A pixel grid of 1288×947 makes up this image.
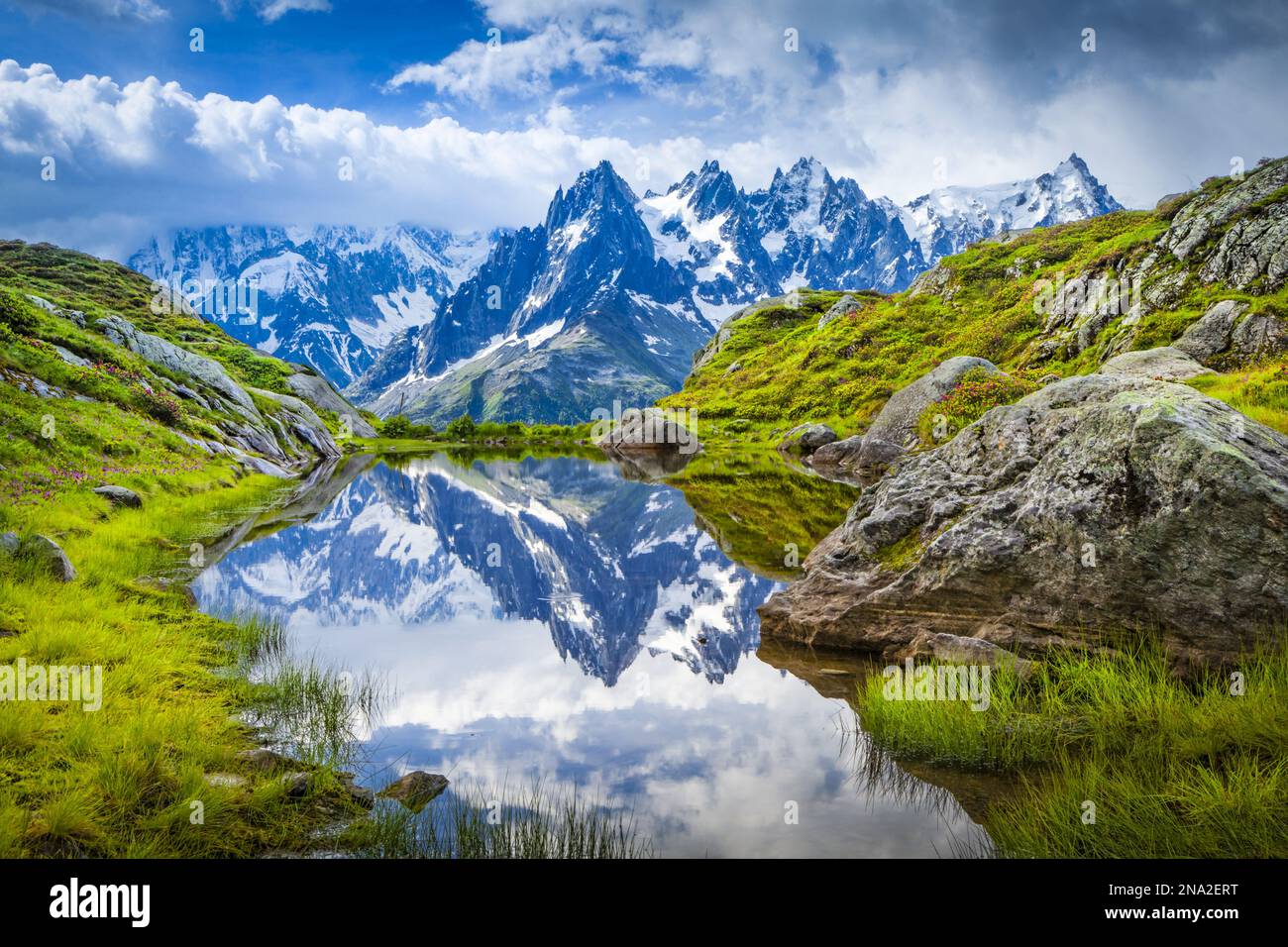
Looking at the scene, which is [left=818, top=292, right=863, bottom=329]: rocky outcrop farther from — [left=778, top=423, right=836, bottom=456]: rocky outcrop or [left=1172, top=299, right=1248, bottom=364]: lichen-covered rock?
[left=1172, top=299, right=1248, bottom=364]: lichen-covered rock

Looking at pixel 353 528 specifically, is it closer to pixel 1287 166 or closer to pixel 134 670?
pixel 134 670

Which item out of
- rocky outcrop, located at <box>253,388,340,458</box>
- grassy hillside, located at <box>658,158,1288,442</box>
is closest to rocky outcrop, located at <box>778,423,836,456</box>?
grassy hillside, located at <box>658,158,1288,442</box>

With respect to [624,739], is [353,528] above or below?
above

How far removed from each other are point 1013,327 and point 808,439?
3035 cm

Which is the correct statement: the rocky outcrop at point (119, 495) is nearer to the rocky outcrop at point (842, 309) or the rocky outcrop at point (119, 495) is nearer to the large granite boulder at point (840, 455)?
the large granite boulder at point (840, 455)

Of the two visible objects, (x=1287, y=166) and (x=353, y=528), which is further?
(x=1287, y=166)

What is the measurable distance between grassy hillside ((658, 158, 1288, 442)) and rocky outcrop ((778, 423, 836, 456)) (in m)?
3.51

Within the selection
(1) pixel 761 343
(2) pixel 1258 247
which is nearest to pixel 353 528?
(2) pixel 1258 247

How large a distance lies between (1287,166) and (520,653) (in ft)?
248

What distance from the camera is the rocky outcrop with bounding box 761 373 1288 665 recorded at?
10.1 meters

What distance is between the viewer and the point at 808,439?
7125cm

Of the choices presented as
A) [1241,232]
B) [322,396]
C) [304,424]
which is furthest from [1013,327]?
[322,396]
